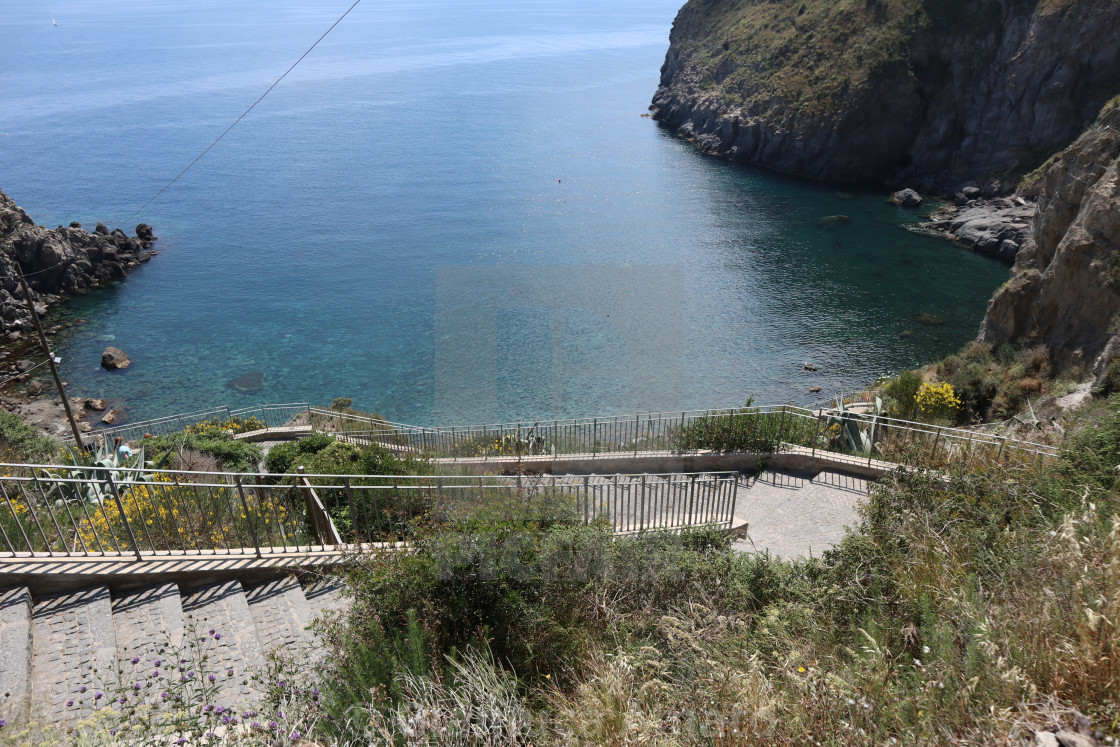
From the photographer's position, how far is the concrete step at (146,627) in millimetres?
5855

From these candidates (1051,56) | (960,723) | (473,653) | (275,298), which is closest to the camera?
(960,723)

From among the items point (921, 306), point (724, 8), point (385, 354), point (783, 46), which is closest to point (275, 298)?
point (385, 354)

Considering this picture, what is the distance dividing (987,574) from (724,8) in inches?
3699

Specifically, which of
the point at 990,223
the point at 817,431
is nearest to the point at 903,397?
the point at 817,431

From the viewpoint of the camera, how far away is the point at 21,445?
593 inches

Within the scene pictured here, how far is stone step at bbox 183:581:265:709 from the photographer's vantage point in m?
5.61

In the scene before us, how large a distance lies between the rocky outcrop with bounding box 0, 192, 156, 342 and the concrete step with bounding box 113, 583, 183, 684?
1507 inches

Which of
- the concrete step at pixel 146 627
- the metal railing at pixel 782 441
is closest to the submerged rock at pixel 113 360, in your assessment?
the metal railing at pixel 782 441

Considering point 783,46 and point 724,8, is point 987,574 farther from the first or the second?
point 724,8

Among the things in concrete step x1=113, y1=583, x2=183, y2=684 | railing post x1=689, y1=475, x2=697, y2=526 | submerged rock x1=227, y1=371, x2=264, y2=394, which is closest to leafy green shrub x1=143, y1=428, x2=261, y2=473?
concrete step x1=113, y1=583, x2=183, y2=684

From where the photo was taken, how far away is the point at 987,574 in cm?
548

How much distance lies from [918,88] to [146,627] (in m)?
69.9

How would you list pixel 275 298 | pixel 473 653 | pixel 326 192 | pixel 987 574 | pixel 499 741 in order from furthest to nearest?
pixel 326 192 → pixel 275 298 → pixel 987 574 → pixel 473 653 → pixel 499 741

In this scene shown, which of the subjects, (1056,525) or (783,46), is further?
(783,46)
